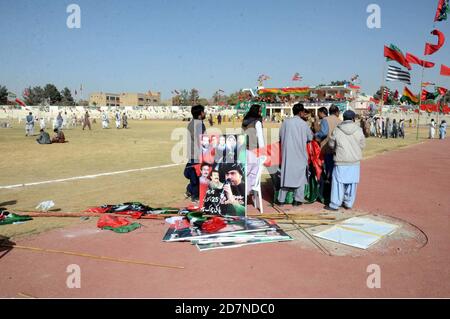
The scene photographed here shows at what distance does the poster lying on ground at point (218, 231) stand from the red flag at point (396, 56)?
22.6 m

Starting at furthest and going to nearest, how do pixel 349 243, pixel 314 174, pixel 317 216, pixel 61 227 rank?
pixel 314 174 → pixel 317 216 → pixel 61 227 → pixel 349 243

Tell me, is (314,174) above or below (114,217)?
above

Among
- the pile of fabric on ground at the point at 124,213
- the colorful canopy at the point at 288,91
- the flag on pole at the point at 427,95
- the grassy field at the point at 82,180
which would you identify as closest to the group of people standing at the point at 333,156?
the pile of fabric on ground at the point at 124,213

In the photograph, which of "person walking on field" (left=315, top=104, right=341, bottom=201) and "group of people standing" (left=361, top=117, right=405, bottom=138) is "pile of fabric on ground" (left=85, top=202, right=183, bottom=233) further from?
"group of people standing" (left=361, top=117, right=405, bottom=138)

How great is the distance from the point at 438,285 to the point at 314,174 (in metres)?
3.58

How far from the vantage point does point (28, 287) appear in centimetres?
348

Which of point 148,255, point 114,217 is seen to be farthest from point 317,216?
point 114,217

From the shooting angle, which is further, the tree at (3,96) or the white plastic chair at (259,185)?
the tree at (3,96)

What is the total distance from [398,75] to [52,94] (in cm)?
9906

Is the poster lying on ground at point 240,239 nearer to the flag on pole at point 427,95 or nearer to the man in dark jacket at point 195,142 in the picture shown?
the man in dark jacket at point 195,142

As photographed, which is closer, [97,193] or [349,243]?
[349,243]

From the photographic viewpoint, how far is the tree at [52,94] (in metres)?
99.3

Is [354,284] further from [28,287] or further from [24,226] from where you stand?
[24,226]

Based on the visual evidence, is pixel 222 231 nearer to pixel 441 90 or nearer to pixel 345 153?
pixel 345 153
